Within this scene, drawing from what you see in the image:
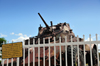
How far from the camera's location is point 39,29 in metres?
10.8

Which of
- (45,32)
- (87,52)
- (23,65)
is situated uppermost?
(45,32)

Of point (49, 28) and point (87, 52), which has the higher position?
point (49, 28)

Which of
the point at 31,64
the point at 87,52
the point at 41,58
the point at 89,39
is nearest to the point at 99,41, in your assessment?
the point at 89,39

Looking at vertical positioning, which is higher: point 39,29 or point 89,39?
point 39,29

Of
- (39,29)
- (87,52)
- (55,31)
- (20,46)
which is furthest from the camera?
(39,29)

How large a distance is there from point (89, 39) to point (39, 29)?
19.5 ft

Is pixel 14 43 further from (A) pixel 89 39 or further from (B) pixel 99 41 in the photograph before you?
(B) pixel 99 41

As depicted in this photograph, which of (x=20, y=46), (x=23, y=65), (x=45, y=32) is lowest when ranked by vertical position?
(x=23, y=65)

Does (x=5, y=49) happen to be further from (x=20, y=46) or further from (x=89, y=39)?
(x=89, y=39)

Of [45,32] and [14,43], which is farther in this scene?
[45,32]

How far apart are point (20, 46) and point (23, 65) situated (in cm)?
101

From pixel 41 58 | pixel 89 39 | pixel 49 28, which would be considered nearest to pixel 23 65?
pixel 41 58

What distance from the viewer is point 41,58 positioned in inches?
257

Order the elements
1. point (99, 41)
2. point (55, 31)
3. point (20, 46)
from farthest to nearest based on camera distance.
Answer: point (55, 31) < point (20, 46) < point (99, 41)
